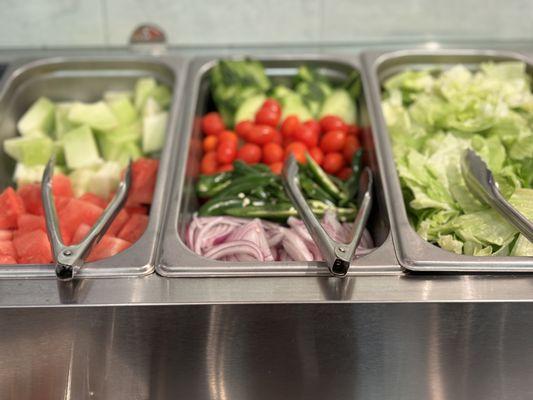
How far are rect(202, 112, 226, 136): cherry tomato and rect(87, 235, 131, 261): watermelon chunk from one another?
60cm

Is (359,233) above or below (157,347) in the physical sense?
above

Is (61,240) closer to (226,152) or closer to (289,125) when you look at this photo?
(226,152)

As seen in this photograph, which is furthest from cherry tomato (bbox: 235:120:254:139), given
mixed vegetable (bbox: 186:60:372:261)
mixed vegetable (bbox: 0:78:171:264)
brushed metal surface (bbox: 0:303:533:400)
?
brushed metal surface (bbox: 0:303:533:400)

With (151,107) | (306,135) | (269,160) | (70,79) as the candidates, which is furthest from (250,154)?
(70,79)

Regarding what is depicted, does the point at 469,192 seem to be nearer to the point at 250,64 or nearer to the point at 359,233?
the point at 359,233

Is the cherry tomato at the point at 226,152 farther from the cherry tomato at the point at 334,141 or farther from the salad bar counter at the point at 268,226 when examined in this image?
the cherry tomato at the point at 334,141

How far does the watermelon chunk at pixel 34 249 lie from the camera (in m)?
1.51

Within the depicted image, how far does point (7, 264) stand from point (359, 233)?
2.41ft

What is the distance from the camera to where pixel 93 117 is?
2.08 metres

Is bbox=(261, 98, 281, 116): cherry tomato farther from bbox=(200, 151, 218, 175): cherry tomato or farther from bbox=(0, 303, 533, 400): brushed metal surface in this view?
bbox=(0, 303, 533, 400): brushed metal surface

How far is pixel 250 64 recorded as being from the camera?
2164 millimetres

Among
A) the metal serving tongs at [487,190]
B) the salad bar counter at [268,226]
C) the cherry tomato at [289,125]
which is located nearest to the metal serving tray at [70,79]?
the salad bar counter at [268,226]

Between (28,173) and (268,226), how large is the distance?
2.42 feet

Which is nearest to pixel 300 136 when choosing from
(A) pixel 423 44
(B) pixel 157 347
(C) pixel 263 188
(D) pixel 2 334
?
(C) pixel 263 188
